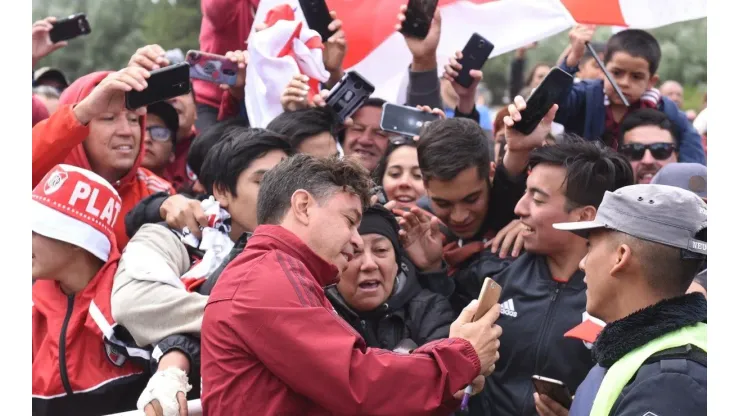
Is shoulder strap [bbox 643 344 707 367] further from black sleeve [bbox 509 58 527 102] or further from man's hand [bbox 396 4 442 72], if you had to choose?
black sleeve [bbox 509 58 527 102]

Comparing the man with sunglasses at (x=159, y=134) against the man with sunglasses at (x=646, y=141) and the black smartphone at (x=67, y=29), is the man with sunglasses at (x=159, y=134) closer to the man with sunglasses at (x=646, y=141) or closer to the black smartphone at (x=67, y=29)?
the black smartphone at (x=67, y=29)

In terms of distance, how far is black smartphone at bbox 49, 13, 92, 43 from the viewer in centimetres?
571

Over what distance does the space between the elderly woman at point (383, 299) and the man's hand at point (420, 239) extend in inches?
8.6

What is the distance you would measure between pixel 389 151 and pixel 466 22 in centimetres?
115

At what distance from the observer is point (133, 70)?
14.6ft

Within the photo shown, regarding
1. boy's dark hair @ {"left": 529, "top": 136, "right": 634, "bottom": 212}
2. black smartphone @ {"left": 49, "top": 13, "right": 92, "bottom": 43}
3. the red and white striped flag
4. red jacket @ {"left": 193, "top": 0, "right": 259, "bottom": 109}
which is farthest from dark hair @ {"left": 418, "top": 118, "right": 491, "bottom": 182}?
black smartphone @ {"left": 49, "top": 13, "right": 92, "bottom": 43}

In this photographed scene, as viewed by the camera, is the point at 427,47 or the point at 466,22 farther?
the point at 466,22

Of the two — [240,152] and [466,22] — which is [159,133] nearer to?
[240,152]

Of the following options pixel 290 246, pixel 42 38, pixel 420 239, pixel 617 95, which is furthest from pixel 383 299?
pixel 42 38

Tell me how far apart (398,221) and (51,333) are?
1.56 m

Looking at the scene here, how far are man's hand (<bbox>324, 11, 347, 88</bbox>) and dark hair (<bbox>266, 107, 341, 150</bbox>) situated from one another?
74 centimetres

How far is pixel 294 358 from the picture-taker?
3.01 metres

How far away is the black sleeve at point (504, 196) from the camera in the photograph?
4.66 meters
